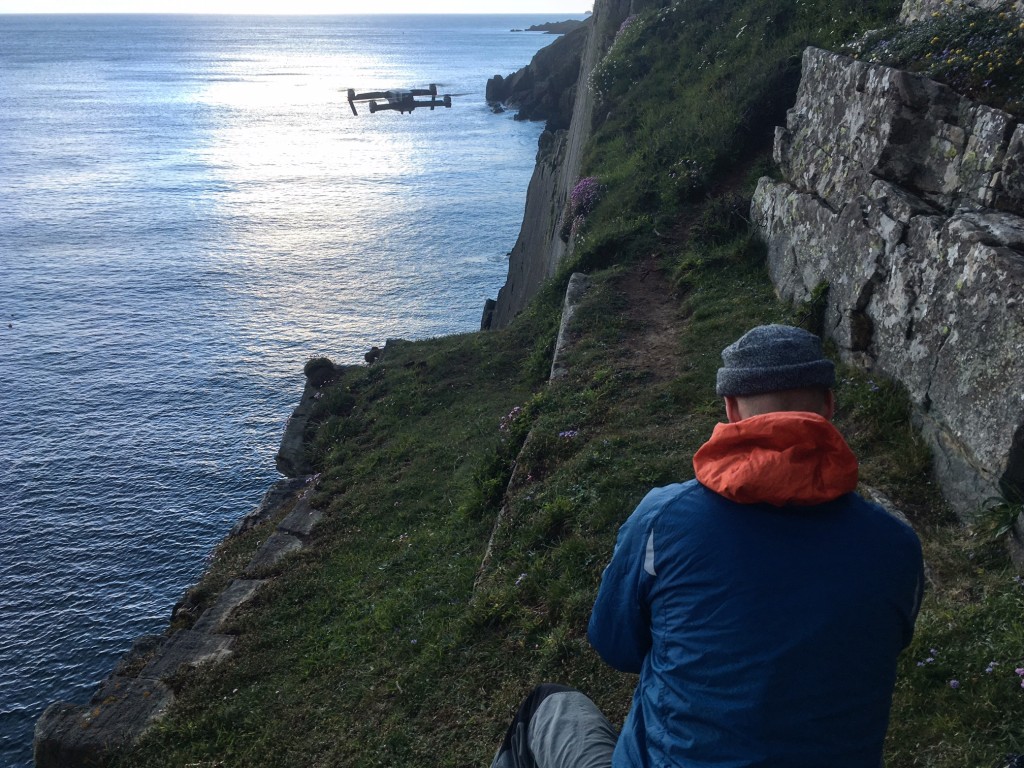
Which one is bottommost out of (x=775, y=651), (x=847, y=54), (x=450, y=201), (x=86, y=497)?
(x=86, y=497)

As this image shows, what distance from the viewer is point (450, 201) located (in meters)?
56.6

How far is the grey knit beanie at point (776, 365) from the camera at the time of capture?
9.61 ft

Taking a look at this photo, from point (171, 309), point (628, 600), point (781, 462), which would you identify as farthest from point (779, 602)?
point (171, 309)

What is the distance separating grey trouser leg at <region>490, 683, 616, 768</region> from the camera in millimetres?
3410

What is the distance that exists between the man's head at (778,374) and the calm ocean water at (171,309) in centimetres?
1832

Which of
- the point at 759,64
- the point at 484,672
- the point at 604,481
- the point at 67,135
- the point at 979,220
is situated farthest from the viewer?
the point at 67,135

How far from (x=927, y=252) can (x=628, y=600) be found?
259 inches

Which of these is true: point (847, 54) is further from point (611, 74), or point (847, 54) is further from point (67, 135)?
point (67, 135)

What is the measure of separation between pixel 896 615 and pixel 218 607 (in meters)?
9.84

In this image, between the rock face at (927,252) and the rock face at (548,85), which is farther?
the rock face at (548,85)

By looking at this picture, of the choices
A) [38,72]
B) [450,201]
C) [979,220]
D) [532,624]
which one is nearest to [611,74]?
[979,220]

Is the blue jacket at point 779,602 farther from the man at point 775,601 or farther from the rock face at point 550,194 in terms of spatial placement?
the rock face at point 550,194

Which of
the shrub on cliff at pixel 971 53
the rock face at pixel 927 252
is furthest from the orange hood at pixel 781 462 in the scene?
the shrub on cliff at pixel 971 53

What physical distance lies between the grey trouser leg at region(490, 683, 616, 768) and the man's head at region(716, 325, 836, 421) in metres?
1.50
